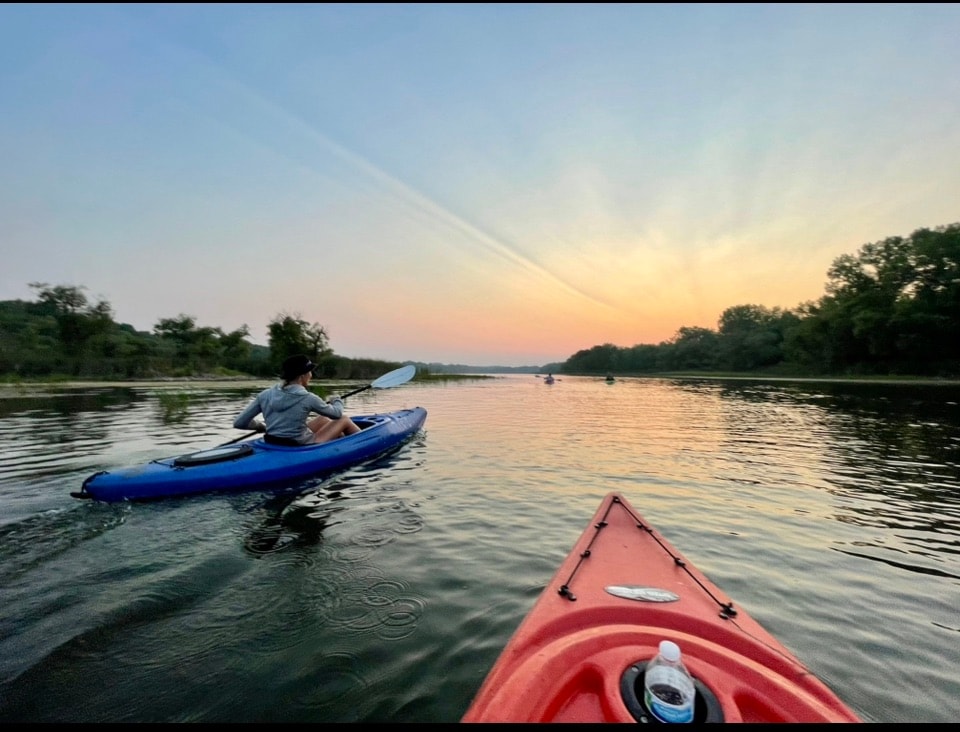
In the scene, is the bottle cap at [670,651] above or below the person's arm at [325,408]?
below

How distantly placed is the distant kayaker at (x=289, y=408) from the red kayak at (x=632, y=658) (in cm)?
468

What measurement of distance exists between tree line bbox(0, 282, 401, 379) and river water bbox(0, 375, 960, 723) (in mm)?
36763

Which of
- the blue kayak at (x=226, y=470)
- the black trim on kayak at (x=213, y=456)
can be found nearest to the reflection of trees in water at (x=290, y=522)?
the blue kayak at (x=226, y=470)

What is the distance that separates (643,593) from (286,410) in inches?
213

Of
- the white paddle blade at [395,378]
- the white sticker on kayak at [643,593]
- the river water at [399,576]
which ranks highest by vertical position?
the white paddle blade at [395,378]

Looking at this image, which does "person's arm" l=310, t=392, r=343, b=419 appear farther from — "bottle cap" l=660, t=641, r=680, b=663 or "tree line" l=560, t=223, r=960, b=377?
"tree line" l=560, t=223, r=960, b=377

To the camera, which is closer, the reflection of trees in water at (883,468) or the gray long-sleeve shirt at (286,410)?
the reflection of trees in water at (883,468)

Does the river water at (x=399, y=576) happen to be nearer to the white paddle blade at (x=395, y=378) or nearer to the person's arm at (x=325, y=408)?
the person's arm at (x=325, y=408)

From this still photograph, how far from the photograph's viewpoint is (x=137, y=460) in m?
7.27

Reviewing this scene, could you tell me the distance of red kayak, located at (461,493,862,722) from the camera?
1.62 meters

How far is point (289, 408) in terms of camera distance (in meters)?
6.27

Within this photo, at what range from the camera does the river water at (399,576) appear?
2283mm

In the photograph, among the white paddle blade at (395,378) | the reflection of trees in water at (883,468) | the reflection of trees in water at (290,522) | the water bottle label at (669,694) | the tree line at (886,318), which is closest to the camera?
the water bottle label at (669,694)

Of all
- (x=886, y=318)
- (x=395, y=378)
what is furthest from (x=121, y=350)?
(x=886, y=318)
